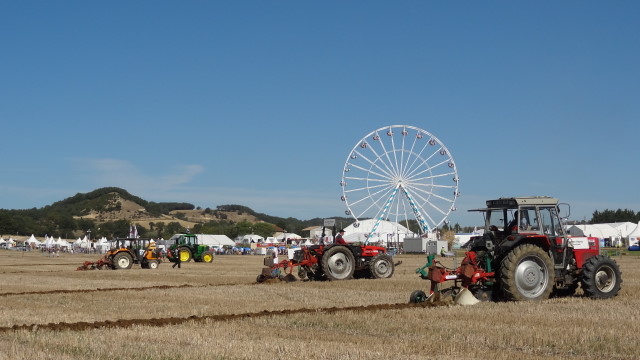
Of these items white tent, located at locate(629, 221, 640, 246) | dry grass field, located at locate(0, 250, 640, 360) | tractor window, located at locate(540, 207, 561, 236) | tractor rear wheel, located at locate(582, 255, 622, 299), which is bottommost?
dry grass field, located at locate(0, 250, 640, 360)

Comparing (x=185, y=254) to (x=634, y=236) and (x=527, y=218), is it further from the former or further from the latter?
(x=634, y=236)

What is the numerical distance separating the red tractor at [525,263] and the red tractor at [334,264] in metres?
8.83

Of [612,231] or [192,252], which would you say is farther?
[612,231]

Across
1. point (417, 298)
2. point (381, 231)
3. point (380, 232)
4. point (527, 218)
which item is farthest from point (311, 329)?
point (381, 231)

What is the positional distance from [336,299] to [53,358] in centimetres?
949

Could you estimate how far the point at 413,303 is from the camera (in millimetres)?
15469

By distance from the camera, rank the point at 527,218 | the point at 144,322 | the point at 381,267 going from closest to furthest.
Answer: the point at 144,322 < the point at 527,218 < the point at 381,267

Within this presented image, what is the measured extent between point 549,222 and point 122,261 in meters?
26.8

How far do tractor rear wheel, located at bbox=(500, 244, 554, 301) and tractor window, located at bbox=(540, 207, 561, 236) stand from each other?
30.7 inches

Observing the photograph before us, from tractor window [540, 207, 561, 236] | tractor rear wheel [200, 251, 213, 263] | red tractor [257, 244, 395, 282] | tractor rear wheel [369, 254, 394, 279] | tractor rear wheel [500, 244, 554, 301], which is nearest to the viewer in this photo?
tractor rear wheel [500, 244, 554, 301]

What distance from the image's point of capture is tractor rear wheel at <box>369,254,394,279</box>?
2619 cm

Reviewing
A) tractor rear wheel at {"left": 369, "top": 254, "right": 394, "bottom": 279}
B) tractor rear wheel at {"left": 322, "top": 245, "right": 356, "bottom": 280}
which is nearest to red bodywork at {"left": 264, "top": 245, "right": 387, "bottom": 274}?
tractor rear wheel at {"left": 322, "top": 245, "right": 356, "bottom": 280}

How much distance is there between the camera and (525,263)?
16.0 m

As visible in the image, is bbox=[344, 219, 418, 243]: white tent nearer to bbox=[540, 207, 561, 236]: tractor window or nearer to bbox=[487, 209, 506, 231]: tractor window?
bbox=[487, 209, 506, 231]: tractor window
